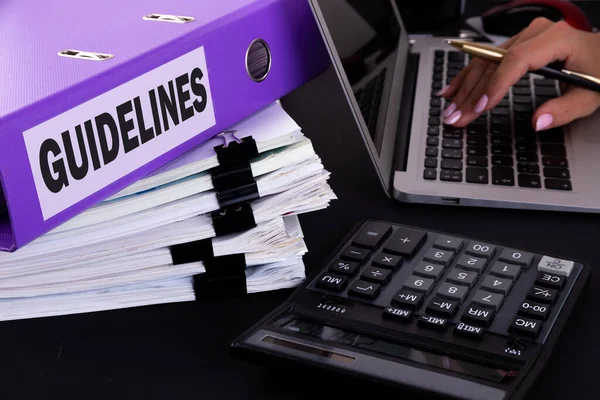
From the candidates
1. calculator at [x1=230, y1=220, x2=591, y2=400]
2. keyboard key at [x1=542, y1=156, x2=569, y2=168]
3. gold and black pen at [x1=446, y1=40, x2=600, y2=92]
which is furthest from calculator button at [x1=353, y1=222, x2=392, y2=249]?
gold and black pen at [x1=446, y1=40, x2=600, y2=92]

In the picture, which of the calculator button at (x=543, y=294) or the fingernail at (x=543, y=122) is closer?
the calculator button at (x=543, y=294)

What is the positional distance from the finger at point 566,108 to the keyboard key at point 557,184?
0.33 feet

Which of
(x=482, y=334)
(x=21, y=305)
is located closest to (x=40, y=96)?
(x=21, y=305)

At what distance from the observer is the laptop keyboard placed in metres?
0.73

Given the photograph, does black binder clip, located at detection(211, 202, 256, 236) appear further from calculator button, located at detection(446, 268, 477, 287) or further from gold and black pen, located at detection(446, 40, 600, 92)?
gold and black pen, located at detection(446, 40, 600, 92)

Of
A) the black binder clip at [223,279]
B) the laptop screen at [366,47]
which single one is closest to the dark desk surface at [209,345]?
the black binder clip at [223,279]

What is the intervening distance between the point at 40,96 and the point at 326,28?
255mm

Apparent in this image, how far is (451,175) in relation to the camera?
730 mm

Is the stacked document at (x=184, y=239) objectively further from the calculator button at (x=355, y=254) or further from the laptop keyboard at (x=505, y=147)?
the laptop keyboard at (x=505, y=147)

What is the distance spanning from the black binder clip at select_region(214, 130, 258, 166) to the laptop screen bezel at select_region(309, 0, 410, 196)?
0.10m

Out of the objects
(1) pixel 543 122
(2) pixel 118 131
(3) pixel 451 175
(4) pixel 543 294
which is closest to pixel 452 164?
(3) pixel 451 175

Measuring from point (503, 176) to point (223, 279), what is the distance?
29 centimetres

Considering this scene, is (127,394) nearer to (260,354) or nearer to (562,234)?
(260,354)

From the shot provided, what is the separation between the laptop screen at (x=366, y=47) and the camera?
0.72m
